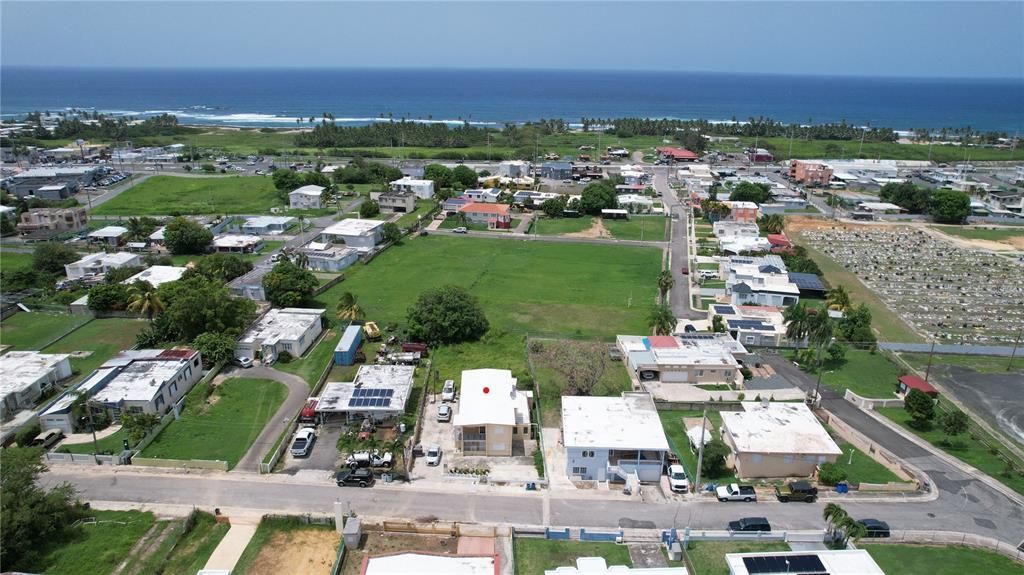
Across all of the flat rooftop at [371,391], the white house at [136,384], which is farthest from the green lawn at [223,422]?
the flat rooftop at [371,391]

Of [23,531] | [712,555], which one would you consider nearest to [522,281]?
[712,555]

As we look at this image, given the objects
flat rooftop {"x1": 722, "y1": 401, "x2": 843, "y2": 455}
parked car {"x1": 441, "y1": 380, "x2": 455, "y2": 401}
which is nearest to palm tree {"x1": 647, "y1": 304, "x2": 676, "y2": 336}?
flat rooftop {"x1": 722, "y1": 401, "x2": 843, "y2": 455}

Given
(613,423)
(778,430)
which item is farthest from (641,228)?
(613,423)

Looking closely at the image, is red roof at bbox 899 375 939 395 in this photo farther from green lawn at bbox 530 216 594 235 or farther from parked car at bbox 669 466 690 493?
green lawn at bbox 530 216 594 235

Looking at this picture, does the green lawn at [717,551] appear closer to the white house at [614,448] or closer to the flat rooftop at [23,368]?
the white house at [614,448]

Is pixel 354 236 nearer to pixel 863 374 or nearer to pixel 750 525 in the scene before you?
pixel 863 374
